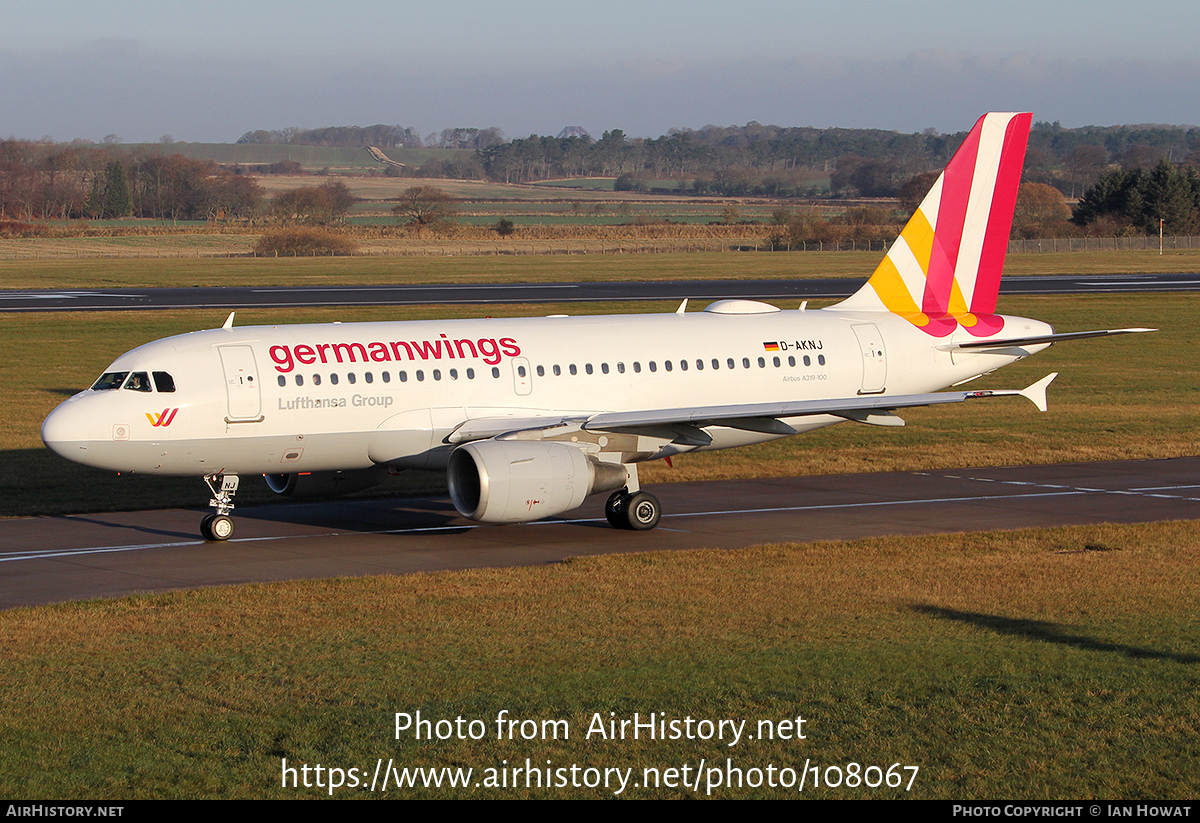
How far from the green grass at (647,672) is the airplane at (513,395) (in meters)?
3.47

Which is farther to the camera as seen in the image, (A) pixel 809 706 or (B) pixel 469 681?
(B) pixel 469 681

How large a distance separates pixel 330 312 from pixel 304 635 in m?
55.1

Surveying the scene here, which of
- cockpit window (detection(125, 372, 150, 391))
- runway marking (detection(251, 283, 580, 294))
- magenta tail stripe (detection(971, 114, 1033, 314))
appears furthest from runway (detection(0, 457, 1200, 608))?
runway marking (detection(251, 283, 580, 294))

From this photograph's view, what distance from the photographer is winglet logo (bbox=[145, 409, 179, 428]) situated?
24250 mm

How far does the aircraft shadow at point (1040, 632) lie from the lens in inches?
Answer: 634

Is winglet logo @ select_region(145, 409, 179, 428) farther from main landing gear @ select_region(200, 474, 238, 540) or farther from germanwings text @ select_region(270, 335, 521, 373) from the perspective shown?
germanwings text @ select_region(270, 335, 521, 373)

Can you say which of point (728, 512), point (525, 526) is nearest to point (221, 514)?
point (525, 526)

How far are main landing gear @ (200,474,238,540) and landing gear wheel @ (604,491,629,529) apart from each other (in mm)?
7267

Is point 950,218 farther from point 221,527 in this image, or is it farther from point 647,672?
point 647,672

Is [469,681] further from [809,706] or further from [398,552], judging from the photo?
[398,552]

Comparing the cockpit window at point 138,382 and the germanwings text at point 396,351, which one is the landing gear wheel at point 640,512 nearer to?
the germanwings text at point 396,351

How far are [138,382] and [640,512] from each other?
9.80 meters
